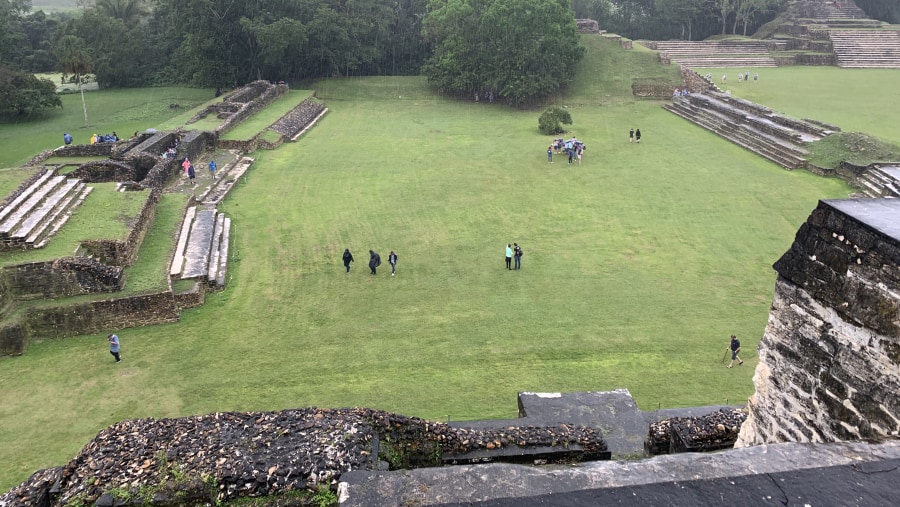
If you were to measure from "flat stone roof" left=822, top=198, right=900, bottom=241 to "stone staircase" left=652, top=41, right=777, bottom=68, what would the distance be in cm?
3901

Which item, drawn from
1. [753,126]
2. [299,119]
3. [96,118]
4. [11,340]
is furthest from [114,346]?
[96,118]

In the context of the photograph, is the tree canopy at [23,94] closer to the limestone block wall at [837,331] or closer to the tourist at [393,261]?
the tourist at [393,261]

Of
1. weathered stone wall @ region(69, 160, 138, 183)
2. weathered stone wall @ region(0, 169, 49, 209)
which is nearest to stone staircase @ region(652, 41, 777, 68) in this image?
weathered stone wall @ region(69, 160, 138, 183)

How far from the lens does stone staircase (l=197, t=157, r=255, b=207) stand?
679 inches

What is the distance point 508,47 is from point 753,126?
13.6 metres

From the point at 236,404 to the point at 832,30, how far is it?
163 ft

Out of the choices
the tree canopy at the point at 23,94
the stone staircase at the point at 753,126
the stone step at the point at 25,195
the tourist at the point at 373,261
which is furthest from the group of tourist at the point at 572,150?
the tree canopy at the point at 23,94

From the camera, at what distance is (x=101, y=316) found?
10.5 metres

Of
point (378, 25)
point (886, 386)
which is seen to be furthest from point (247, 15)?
point (886, 386)

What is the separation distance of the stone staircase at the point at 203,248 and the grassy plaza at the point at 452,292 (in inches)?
13.1

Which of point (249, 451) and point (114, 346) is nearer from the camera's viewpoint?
point (249, 451)

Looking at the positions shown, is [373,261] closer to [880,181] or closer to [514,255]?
[514,255]

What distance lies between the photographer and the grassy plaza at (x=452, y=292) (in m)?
8.97

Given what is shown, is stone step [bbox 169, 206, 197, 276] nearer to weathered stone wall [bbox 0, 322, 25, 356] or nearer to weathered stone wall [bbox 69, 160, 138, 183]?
weathered stone wall [bbox 0, 322, 25, 356]
